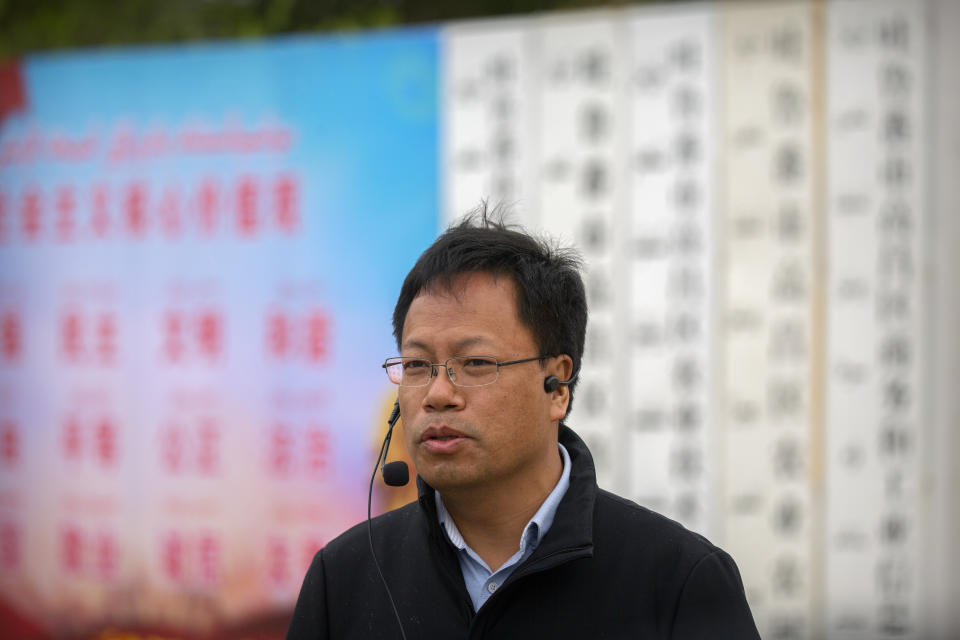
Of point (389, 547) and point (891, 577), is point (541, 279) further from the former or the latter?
point (891, 577)

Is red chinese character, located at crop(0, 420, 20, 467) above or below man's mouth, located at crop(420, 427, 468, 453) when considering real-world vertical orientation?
below

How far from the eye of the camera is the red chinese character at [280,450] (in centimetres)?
403

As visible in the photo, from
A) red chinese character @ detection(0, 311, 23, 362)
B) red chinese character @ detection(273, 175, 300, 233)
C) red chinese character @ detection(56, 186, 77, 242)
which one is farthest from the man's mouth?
red chinese character @ detection(0, 311, 23, 362)

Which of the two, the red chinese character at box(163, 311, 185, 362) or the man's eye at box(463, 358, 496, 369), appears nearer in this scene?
the man's eye at box(463, 358, 496, 369)

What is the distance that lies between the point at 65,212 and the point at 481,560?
3396mm

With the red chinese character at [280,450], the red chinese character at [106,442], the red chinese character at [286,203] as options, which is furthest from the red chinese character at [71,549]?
the red chinese character at [286,203]

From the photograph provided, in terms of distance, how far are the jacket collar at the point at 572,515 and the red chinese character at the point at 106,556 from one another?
3.02 metres

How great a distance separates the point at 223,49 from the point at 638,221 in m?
1.85

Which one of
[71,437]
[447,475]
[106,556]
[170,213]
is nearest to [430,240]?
[170,213]

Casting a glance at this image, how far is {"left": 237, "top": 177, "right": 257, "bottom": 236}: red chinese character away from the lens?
161 inches

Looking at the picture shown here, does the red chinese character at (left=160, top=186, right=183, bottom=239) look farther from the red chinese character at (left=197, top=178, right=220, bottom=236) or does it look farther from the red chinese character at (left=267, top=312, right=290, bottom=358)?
the red chinese character at (left=267, top=312, right=290, bottom=358)

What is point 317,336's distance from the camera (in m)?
4.03

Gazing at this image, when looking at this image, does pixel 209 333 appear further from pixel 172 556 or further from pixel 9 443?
pixel 9 443

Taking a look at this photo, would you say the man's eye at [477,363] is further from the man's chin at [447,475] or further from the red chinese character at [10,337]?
the red chinese character at [10,337]
